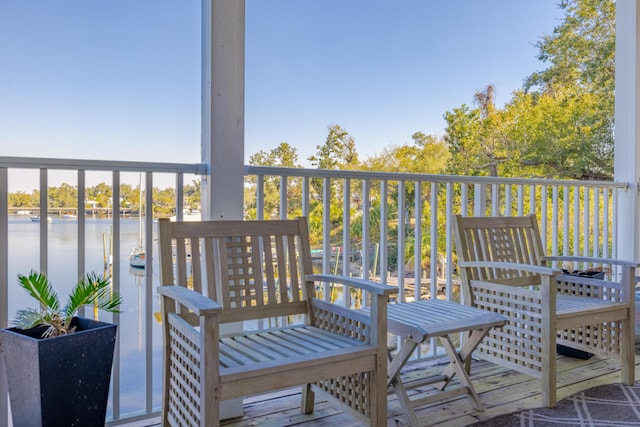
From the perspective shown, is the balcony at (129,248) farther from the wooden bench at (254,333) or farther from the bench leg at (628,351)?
the wooden bench at (254,333)

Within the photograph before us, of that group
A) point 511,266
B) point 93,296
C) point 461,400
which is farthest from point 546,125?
point 93,296

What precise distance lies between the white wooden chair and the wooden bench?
0.96 meters

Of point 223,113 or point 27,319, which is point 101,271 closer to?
point 27,319

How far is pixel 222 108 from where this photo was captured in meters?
2.04

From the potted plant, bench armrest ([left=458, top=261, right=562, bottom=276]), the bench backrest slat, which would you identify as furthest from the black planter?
bench armrest ([left=458, top=261, right=562, bottom=276])

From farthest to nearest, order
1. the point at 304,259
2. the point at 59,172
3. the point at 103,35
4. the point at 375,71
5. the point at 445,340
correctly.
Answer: the point at 375,71, the point at 103,35, the point at 445,340, the point at 304,259, the point at 59,172

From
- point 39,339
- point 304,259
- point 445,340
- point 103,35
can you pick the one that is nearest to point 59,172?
point 39,339

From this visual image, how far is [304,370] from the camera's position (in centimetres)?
145

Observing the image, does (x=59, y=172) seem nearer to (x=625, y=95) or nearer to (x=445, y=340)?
(x=445, y=340)

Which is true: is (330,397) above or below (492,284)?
below

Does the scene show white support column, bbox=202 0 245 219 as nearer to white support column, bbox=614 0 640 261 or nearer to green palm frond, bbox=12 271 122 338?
green palm frond, bbox=12 271 122 338

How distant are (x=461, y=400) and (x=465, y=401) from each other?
20mm

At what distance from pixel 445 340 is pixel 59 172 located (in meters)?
1.82

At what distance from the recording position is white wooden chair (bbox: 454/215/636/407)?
2.12 metres
